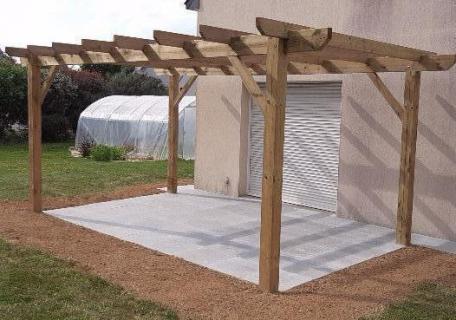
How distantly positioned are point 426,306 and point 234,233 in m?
3.28

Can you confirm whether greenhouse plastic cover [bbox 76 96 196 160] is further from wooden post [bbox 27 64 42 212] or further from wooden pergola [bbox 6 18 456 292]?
wooden post [bbox 27 64 42 212]

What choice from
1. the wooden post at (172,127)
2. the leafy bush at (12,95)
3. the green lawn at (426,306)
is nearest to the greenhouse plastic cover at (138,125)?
the leafy bush at (12,95)

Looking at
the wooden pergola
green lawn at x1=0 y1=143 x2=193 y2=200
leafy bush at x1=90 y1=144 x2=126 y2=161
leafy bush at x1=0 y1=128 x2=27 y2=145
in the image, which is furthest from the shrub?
leafy bush at x1=0 y1=128 x2=27 y2=145

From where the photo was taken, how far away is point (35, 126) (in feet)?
29.4

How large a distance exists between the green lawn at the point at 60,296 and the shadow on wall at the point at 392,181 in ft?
15.7

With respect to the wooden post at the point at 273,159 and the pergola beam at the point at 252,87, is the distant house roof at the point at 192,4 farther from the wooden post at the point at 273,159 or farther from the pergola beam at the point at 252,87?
the wooden post at the point at 273,159

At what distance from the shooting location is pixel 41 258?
638 centimetres

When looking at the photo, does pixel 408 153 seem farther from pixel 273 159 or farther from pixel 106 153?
pixel 106 153

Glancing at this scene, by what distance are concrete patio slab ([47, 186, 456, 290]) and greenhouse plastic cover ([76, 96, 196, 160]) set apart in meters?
6.86

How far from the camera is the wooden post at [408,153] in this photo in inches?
282

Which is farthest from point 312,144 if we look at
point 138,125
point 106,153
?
point 138,125

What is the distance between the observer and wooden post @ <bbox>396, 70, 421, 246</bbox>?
7.16 meters

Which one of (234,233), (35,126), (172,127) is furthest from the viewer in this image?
(172,127)

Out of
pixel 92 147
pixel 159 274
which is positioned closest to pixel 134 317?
pixel 159 274
